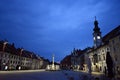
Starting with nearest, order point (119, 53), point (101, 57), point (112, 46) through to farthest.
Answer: point (119, 53)
point (112, 46)
point (101, 57)

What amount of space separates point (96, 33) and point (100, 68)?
2273cm

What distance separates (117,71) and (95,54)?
25.5 metres

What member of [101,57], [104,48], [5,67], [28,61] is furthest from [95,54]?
[28,61]

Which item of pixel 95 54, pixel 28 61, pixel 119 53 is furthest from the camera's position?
pixel 28 61

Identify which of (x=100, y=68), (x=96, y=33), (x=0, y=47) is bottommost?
(x=100, y=68)

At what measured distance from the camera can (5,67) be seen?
250 ft

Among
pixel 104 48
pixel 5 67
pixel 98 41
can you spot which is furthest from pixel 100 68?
pixel 5 67

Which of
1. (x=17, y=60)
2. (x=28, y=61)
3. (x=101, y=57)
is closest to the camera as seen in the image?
(x=101, y=57)

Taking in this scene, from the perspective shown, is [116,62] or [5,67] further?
[5,67]

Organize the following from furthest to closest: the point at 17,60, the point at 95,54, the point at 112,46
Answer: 1. the point at 17,60
2. the point at 95,54
3. the point at 112,46

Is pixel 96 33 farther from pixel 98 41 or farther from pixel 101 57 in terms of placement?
pixel 101 57

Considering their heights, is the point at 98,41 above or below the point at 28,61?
above

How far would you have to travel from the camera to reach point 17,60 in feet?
297

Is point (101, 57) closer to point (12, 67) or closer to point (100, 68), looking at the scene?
point (100, 68)
